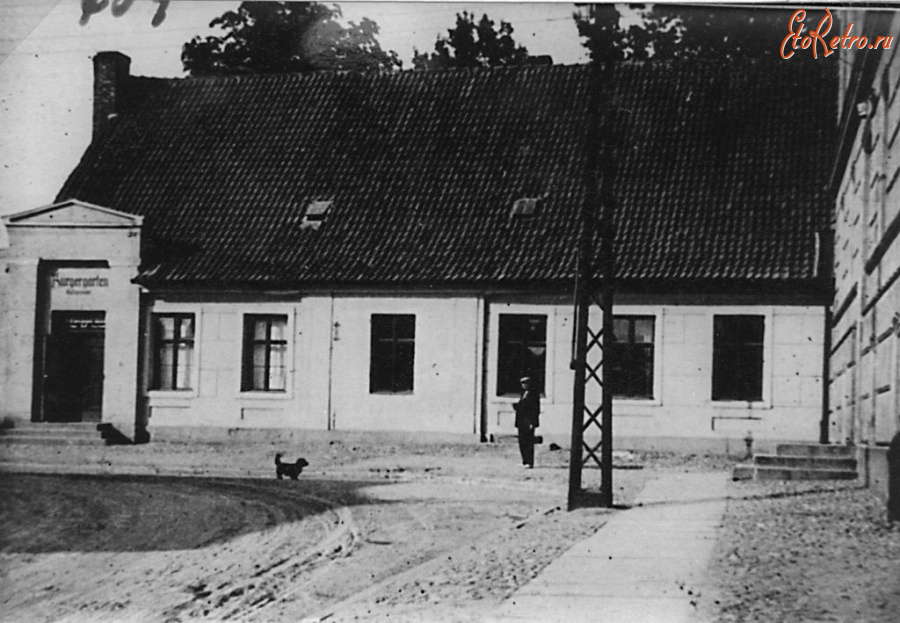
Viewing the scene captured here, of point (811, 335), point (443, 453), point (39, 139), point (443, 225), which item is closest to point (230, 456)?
point (443, 453)

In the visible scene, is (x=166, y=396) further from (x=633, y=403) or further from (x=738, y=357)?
(x=738, y=357)

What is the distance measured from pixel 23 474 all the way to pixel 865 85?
33.7 ft

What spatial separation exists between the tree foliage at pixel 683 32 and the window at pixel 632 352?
15.1ft

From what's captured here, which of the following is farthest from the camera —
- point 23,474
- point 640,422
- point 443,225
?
point 443,225

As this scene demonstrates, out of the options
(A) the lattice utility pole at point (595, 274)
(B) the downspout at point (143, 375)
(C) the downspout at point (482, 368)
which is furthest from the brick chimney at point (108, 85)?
(C) the downspout at point (482, 368)

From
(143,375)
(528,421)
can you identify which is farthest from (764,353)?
(143,375)

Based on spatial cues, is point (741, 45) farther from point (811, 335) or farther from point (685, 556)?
point (811, 335)

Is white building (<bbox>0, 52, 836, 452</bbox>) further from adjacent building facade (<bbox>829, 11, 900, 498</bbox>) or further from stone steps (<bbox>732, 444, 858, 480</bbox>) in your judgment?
stone steps (<bbox>732, 444, 858, 480</bbox>)

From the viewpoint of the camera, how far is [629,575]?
8562 millimetres

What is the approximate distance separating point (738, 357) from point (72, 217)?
872 cm

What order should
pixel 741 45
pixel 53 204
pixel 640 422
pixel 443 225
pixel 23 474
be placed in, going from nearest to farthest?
pixel 741 45
pixel 53 204
pixel 23 474
pixel 640 422
pixel 443 225

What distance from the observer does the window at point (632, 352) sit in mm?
14328

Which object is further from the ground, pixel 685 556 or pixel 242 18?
pixel 242 18

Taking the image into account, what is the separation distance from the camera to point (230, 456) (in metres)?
15.8
